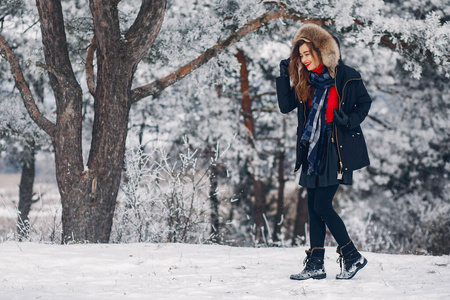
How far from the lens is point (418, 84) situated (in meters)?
13.3

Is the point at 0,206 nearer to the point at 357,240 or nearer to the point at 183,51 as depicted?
the point at 183,51

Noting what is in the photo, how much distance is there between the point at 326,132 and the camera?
3664mm

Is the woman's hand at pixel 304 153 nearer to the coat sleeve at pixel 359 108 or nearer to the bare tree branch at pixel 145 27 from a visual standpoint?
the coat sleeve at pixel 359 108

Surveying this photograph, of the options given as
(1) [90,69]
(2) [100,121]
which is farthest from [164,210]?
(1) [90,69]

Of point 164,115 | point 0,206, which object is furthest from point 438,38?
point 164,115

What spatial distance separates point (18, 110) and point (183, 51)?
140 inches

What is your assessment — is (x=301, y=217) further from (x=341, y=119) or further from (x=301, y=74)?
(x=341, y=119)

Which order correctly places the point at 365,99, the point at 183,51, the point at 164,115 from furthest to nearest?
the point at 164,115, the point at 183,51, the point at 365,99

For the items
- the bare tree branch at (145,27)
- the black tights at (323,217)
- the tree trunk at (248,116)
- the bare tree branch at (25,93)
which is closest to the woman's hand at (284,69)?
the black tights at (323,217)

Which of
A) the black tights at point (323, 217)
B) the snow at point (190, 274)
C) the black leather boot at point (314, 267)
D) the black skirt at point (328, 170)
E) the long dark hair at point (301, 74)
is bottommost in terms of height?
the snow at point (190, 274)

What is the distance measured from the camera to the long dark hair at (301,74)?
368 centimetres

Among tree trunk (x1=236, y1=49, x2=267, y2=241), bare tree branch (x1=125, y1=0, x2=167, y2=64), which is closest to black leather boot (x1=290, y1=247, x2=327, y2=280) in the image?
bare tree branch (x1=125, y1=0, x2=167, y2=64)

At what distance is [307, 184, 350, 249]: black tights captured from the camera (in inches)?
143

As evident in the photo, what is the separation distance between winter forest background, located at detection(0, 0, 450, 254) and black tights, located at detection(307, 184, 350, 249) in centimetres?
268
